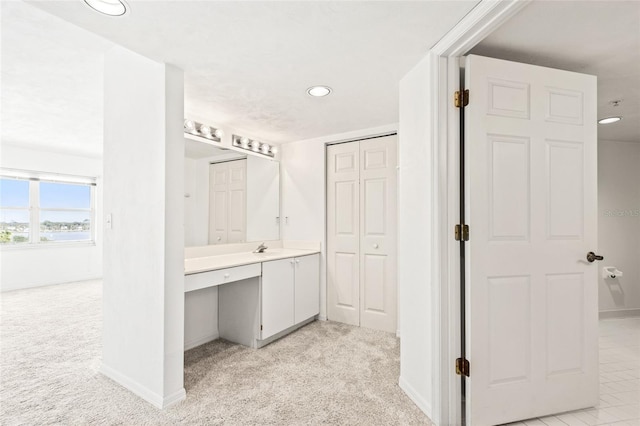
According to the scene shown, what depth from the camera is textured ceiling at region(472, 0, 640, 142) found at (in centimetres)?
148

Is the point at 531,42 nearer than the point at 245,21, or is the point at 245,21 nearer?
the point at 245,21

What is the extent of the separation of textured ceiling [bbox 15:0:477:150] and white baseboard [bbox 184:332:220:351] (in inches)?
83.9

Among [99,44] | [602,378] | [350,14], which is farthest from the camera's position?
[602,378]

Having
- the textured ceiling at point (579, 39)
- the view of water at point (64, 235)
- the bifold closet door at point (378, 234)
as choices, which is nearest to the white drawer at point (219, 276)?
the bifold closet door at point (378, 234)

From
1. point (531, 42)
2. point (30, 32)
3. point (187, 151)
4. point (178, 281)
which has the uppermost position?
point (30, 32)

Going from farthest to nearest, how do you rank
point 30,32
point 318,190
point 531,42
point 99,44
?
point 318,190
point 99,44
point 30,32
point 531,42

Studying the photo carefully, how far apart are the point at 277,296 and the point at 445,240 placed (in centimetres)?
178

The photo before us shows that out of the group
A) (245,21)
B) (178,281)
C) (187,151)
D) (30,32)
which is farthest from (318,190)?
(30,32)

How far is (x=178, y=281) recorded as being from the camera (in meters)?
1.97

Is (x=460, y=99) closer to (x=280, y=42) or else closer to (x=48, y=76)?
(x=280, y=42)

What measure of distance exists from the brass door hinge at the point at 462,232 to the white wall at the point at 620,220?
3.31 metres

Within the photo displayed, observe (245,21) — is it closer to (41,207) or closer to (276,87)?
(276,87)

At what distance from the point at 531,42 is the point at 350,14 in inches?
43.3

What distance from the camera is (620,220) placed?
380 cm
